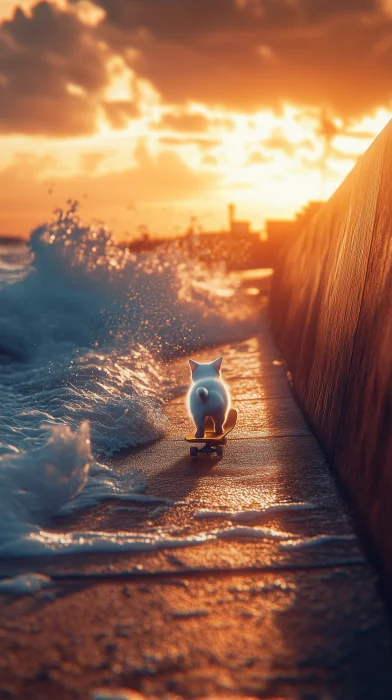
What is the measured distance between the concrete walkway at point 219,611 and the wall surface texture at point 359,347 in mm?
219

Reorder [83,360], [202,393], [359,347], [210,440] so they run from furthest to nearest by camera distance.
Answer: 1. [83,360]
2. [210,440]
3. [202,393]
4. [359,347]

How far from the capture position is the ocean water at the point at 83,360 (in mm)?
3820

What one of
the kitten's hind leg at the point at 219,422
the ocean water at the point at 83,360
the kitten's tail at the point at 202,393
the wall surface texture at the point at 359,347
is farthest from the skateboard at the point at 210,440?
the wall surface texture at the point at 359,347

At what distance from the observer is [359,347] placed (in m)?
3.71

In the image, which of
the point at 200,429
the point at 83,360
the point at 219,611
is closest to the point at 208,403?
the point at 200,429

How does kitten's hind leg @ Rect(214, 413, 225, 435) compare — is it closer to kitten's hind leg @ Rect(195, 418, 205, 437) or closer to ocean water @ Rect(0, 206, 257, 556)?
kitten's hind leg @ Rect(195, 418, 205, 437)

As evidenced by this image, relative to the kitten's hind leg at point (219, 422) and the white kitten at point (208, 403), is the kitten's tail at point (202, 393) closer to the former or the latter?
the white kitten at point (208, 403)

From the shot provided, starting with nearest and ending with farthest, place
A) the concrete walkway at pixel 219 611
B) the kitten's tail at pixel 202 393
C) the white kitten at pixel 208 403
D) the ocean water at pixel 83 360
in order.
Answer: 1. the concrete walkway at pixel 219 611
2. the ocean water at pixel 83 360
3. the kitten's tail at pixel 202 393
4. the white kitten at pixel 208 403

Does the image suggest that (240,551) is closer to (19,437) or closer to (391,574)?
(391,574)

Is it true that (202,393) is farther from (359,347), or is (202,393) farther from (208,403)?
(359,347)

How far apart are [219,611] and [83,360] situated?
593 centimetres

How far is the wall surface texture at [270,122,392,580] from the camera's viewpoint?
2975 millimetres

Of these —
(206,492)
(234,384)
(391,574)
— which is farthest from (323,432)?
(234,384)

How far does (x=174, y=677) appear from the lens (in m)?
2.14
